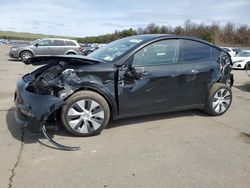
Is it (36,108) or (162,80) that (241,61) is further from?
(36,108)

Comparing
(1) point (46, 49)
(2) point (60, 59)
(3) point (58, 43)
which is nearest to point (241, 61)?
(3) point (58, 43)

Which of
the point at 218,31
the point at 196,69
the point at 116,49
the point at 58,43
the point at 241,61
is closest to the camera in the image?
the point at 116,49

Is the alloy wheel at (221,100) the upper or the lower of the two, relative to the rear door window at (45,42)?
lower

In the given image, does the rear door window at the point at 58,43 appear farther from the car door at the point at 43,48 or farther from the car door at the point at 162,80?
the car door at the point at 162,80

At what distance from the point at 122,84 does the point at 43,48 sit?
15837 millimetres

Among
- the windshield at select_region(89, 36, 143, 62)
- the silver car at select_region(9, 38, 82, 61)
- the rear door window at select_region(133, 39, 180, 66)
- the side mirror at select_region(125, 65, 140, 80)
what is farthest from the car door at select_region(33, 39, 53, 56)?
the side mirror at select_region(125, 65, 140, 80)

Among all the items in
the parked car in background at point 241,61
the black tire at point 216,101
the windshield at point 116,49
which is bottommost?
the parked car in background at point 241,61

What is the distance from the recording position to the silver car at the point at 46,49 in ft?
62.1

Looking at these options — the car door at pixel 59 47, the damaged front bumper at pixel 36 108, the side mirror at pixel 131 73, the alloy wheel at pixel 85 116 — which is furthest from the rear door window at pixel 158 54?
the car door at pixel 59 47

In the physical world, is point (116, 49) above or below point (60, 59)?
above

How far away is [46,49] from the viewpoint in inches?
752

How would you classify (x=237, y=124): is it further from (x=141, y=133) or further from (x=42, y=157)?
(x=42, y=157)

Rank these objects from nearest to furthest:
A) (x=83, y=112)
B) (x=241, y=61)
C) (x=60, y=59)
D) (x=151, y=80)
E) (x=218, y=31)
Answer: (x=83, y=112) < (x=60, y=59) < (x=151, y=80) < (x=241, y=61) < (x=218, y=31)

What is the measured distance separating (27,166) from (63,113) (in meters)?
1.03
